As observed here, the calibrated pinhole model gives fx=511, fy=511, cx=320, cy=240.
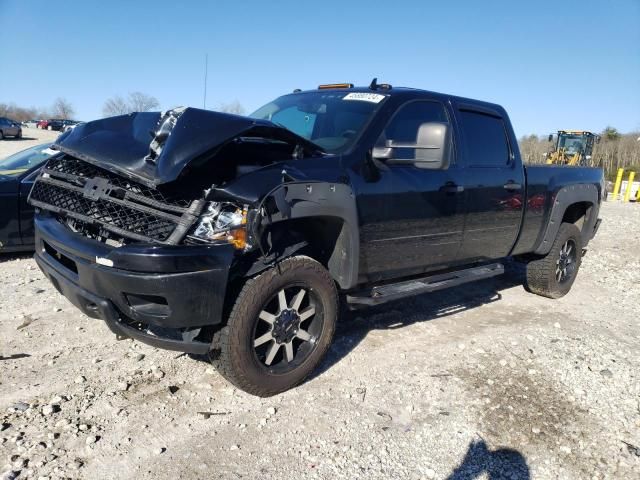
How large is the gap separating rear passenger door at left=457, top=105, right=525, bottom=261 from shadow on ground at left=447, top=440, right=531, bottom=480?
1.98 metres

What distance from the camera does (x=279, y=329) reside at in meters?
3.21

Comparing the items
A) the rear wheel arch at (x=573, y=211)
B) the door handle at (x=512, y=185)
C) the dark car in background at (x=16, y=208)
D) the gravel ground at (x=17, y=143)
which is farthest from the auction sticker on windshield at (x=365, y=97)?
the gravel ground at (x=17, y=143)

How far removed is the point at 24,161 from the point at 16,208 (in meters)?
0.85

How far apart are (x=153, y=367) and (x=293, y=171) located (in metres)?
1.67

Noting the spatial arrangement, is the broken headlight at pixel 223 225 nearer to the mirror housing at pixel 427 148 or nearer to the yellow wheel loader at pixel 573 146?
the mirror housing at pixel 427 148

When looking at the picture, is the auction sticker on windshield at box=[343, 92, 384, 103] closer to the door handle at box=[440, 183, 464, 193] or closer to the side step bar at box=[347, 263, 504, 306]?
the door handle at box=[440, 183, 464, 193]

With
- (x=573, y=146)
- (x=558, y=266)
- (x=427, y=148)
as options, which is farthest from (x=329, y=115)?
(x=573, y=146)

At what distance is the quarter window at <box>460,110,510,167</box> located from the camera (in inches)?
178

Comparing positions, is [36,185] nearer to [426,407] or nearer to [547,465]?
[426,407]

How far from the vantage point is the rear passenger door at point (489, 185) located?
4.45 metres

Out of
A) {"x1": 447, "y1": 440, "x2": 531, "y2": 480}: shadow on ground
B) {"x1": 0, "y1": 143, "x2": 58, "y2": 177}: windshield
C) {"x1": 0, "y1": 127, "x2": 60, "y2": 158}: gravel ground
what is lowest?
{"x1": 0, "y1": 127, "x2": 60, "y2": 158}: gravel ground

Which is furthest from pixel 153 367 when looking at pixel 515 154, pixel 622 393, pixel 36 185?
pixel 515 154

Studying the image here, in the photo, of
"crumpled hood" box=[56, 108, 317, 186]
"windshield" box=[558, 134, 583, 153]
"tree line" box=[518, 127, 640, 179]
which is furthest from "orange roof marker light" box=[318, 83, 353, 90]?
"tree line" box=[518, 127, 640, 179]

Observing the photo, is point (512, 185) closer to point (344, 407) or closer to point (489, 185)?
point (489, 185)
